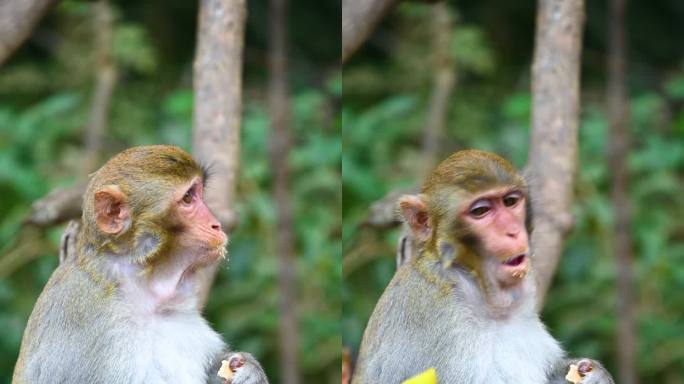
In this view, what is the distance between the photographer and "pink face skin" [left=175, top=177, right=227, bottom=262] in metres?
3.98

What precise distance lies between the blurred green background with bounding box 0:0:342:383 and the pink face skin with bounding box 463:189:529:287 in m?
1.67

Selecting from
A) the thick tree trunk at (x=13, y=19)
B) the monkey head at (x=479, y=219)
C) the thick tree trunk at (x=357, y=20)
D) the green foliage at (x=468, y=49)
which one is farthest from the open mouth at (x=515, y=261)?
the thick tree trunk at (x=13, y=19)

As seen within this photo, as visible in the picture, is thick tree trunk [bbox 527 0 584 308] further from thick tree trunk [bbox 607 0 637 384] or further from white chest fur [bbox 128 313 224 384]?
white chest fur [bbox 128 313 224 384]

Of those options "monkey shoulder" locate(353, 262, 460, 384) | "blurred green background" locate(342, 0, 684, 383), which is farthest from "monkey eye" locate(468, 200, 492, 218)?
"blurred green background" locate(342, 0, 684, 383)

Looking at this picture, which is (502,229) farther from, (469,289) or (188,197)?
(188,197)

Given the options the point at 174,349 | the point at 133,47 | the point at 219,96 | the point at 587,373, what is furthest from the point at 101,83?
the point at 587,373

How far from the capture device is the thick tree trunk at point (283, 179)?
4.64 metres

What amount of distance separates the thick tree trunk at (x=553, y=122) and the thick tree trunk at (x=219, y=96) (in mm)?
1689

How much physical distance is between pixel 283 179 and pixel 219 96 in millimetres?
594

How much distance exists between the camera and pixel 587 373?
13.9 feet

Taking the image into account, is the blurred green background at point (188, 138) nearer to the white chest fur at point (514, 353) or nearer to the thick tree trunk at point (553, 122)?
the thick tree trunk at point (553, 122)

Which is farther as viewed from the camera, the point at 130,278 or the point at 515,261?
the point at 130,278

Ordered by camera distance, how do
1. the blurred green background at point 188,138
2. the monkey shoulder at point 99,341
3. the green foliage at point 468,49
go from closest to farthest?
1. the monkey shoulder at point 99,341
2. the blurred green background at point 188,138
3. the green foliage at point 468,49

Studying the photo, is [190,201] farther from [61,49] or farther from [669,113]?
[669,113]
